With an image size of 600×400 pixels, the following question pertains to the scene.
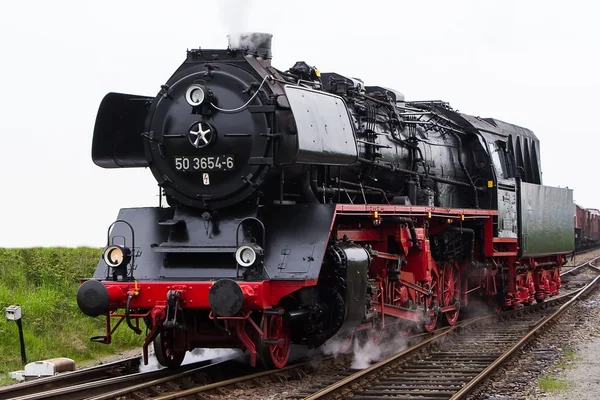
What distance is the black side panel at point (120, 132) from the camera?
9.49 meters

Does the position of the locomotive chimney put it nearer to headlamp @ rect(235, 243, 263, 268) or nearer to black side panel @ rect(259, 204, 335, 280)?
black side panel @ rect(259, 204, 335, 280)

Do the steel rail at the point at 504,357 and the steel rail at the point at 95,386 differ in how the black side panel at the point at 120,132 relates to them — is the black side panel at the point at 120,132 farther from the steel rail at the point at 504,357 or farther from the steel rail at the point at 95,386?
the steel rail at the point at 504,357

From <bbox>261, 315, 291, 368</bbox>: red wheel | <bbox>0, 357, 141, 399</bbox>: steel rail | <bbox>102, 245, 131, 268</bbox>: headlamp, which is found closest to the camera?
<bbox>0, 357, 141, 399</bbox>: steel rail

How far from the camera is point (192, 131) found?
8.70 m

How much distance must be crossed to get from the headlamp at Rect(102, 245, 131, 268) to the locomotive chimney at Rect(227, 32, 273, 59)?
253cm

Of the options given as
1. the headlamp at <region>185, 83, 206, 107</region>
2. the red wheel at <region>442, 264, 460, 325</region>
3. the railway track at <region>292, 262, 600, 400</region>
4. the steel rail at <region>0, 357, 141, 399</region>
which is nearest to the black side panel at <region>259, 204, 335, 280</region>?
the railway track at <region>292, 262, 600, 400</region>

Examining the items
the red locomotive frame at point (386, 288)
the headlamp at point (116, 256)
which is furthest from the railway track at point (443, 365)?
the headlamp at point (116, 256)

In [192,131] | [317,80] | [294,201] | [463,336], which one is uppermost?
[317,80]

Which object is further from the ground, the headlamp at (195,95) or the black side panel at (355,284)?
the headlamp at (195,95)

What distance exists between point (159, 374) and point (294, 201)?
91.7 inches

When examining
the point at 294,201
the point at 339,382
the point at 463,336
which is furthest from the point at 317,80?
the point at 463,336

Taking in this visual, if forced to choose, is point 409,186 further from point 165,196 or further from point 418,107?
point 165,196

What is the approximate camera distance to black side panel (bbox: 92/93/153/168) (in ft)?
31.1

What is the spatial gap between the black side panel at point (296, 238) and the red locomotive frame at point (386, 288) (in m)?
0.14
